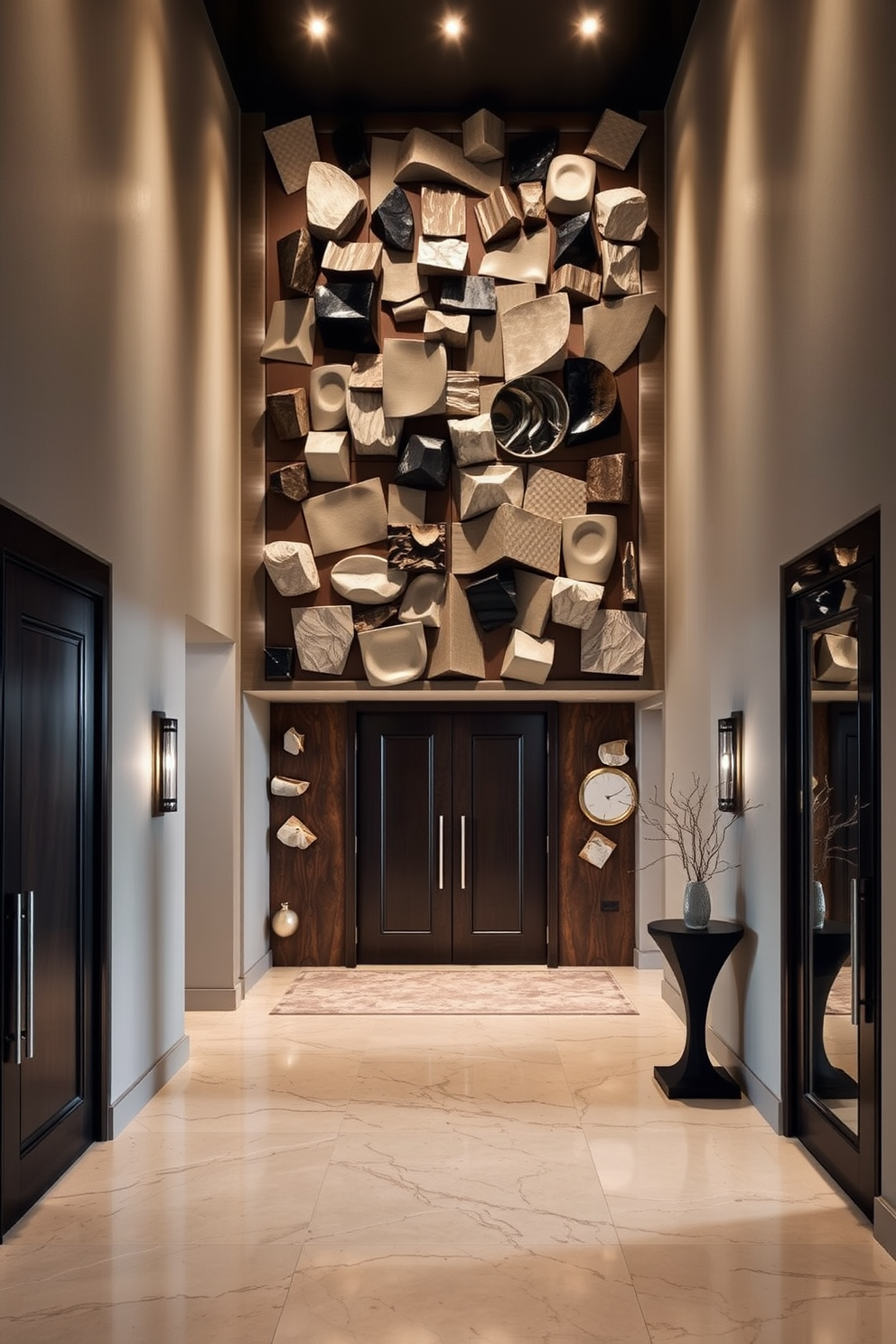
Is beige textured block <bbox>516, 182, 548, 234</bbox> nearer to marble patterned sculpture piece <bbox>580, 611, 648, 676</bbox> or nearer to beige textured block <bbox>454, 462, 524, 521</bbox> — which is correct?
beige textured block <bbox>454, 462, 524, 521</bbox>

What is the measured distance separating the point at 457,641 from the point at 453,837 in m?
1.79

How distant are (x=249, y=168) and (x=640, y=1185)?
6712 millimetres

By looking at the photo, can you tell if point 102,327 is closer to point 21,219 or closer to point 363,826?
point 21,219

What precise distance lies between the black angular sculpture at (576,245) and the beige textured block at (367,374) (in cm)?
135

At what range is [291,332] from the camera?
316 inches

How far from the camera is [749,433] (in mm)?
5605

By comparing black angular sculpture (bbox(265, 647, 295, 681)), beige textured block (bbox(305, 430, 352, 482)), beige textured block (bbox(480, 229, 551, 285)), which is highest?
beige textured block (bbox(480, 229, 551, 285))

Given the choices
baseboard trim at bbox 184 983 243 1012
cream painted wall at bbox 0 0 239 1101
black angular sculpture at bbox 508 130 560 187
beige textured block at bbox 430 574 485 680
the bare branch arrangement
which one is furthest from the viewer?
black angular sculpture at bbox 508 130 560 187

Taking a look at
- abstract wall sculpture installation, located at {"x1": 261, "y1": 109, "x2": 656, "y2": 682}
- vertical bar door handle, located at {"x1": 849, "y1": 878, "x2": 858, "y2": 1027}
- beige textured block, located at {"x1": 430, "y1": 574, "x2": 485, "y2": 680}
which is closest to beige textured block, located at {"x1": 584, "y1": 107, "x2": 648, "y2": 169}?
abstract wall sculpture installation, located at {"x1": 261, "y1": 109, "x2": 656, "y2": 682}

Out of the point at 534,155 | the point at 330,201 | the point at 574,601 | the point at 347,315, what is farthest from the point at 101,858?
the point at 534,155

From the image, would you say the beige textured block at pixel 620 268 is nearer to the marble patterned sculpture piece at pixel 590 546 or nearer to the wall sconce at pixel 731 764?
the marble patterned sculpture piece at pixel 590 546

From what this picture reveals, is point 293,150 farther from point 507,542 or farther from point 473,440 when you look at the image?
point 507,542

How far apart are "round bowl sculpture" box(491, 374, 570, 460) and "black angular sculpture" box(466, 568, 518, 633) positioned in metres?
0.84

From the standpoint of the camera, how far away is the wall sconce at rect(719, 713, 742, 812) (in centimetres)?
575
